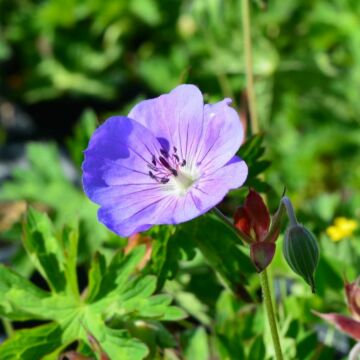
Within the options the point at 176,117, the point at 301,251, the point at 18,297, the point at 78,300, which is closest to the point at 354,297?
the point at 301,251

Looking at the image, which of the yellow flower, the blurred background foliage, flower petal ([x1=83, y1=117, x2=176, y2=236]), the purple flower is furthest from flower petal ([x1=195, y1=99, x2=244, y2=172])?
the yellow flower

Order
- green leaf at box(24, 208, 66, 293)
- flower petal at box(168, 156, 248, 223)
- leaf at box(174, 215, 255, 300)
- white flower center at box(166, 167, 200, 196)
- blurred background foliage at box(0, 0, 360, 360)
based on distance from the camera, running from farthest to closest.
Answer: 1. blurred background foliage at box(0, 0, 360, 360)
2. green leaf at box(24, 208, 66, 293)
3. leaf at box(174, 215, 255, 300)
4. white flower center at box(166, 167, 200, 196)
5. flower petal at box(168, 156, 248, 223)

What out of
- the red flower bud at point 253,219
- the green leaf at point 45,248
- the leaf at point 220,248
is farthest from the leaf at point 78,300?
the red flower bud at point 253,219

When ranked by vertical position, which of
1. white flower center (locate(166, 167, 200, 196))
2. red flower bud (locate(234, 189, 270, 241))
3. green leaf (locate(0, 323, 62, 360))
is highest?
white flower center (locate(166, 167, 200, 196))

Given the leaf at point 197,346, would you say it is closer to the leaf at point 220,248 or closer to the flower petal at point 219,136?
the leaf at point 220,248

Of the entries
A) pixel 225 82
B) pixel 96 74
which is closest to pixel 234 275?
pixel 225 82

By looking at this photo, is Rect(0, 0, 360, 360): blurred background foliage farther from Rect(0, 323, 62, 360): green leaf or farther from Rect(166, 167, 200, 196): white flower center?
Rect(0, 323, 62, 360): green leaf
